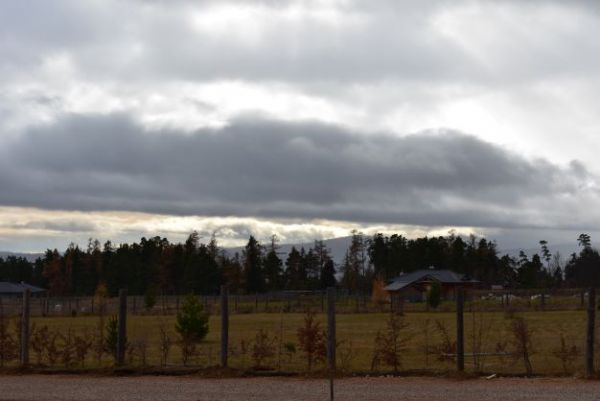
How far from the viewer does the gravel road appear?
14312 millimetres

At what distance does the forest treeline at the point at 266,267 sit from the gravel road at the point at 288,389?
101m

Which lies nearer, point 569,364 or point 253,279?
point 569,364

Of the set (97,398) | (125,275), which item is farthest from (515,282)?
(97,398)

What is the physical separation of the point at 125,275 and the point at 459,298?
114 metres

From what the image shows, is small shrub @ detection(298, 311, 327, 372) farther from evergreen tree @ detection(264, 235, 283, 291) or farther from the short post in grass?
evergreen tree @ detection(264, 235, 283, 291)

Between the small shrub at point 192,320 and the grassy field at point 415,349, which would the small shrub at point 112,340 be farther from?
the small shrub at point 192,320

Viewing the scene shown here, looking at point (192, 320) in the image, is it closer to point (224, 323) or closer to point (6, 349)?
point (6, 349)

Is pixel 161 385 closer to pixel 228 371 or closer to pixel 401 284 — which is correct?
pixel 228 371

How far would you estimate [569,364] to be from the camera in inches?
746

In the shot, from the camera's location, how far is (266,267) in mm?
127938

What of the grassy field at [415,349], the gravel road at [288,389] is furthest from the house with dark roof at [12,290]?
the gravel road at [288,389]

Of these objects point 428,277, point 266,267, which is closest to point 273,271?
point 266,267

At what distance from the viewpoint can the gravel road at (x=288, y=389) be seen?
47.0 feet

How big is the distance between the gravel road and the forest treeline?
101 m
